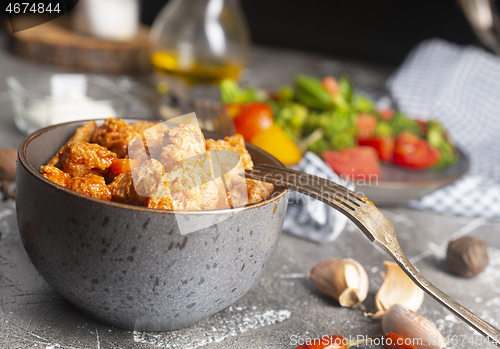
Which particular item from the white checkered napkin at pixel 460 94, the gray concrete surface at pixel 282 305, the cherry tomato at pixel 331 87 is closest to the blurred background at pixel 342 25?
the white checkered napkin at pixel 460 94

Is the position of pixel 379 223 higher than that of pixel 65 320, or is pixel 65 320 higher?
pixel 379 223

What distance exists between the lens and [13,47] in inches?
96.3

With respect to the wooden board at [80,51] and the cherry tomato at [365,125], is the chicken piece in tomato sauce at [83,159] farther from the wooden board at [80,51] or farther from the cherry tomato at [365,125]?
the wooden board at [80,51]

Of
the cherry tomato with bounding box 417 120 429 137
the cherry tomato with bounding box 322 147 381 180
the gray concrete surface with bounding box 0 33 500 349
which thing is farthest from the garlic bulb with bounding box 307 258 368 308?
A: the cherry tomato with bounding box 417 120 429 137

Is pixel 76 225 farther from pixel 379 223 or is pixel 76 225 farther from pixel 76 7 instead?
pixel 76 7

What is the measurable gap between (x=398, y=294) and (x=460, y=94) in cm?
177

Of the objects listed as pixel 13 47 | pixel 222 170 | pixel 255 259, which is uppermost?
pixel 222 170

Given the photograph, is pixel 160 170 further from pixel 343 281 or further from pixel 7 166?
pixel 7 166

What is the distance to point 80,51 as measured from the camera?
7.75 feet

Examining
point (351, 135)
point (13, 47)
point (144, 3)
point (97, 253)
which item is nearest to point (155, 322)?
point (97, 253)

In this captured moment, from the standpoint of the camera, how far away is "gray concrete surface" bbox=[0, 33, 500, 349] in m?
0.76

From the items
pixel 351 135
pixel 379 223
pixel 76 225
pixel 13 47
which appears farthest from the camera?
pixel 13 47

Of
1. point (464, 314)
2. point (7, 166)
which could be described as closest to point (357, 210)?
point (464, 314)

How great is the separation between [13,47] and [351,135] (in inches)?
72.4
